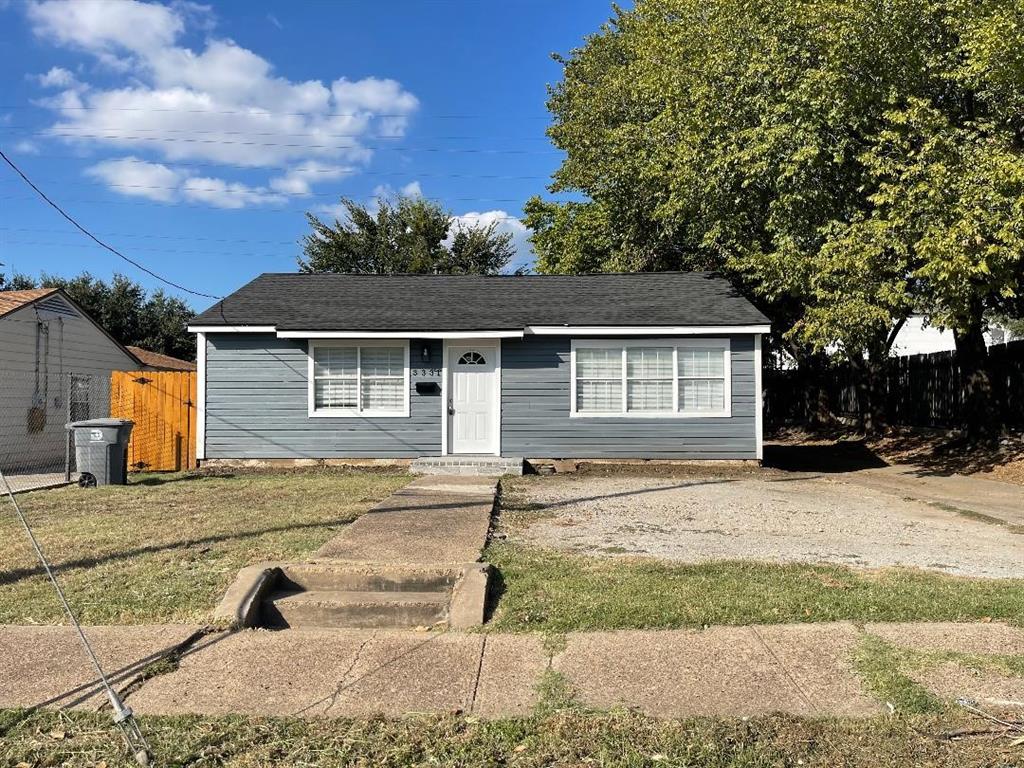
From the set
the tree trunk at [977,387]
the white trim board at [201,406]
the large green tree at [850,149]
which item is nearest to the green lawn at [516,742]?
the large green tree at [850,149]

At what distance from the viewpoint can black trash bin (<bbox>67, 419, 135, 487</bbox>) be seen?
11.7 metres

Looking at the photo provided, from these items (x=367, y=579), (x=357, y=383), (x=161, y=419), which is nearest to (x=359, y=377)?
(x=357, y=383)

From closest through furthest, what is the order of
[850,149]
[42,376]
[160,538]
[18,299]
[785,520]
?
[160,538]
[785,520]
[850,149]
[18,299]
[42,376]

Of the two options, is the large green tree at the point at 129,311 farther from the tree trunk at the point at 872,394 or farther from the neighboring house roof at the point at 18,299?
the tree trunk at the point at 872,394

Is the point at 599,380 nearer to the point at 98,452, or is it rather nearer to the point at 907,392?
the point at 98,452

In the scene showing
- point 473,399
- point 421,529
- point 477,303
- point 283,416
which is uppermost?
point 477,303

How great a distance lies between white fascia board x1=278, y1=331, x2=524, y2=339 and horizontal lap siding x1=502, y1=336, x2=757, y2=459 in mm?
522

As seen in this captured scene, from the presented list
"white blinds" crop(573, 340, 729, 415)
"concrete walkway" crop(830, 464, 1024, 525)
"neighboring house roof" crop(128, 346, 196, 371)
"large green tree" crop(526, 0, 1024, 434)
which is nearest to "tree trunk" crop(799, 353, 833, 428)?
"large green tree" crop(526, 0, 1024, 434)

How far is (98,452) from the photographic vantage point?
1169 cm

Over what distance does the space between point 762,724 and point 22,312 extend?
18.8m

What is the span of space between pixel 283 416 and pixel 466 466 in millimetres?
3634

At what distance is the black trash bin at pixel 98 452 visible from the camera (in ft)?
38.3

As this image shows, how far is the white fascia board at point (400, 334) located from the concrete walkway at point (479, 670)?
29.4 ft

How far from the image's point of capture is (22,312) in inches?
679
